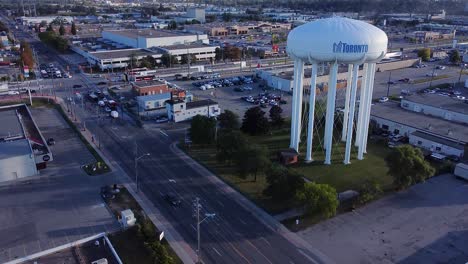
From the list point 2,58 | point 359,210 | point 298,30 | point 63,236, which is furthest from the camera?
point 2,58

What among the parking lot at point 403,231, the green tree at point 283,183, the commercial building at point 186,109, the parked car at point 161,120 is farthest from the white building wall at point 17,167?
the parking lot at point 403,231

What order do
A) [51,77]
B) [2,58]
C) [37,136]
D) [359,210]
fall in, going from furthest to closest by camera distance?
[2,58], [51,77], [37,136], [359,210]

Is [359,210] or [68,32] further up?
[68,32]

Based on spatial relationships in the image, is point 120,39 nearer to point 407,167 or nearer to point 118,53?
point 118,53

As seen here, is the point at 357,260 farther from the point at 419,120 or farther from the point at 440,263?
the point at 419,120

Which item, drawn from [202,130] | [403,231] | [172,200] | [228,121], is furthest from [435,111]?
[172,200]

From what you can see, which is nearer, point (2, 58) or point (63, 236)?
point (63, 236)

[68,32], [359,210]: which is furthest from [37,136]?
[68,32]
